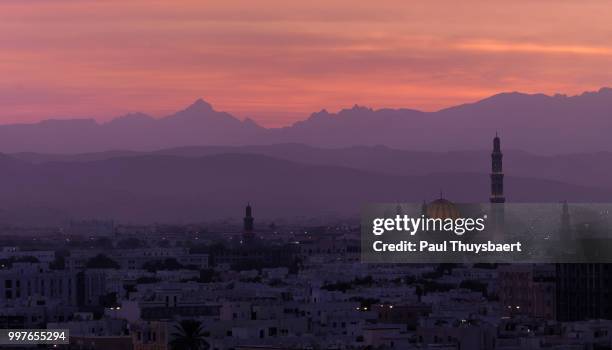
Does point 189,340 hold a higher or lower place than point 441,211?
lower

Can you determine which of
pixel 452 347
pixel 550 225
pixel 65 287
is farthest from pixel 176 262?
pixel 452 347

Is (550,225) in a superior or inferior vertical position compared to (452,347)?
superior

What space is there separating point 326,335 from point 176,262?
9711cm

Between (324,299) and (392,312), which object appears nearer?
(392,312)

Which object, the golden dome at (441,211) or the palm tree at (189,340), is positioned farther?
the golden dome at (441,211)

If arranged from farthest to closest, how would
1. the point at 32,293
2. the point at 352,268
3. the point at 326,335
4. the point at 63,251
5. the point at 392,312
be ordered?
the point at 63,251
the point at 352,268
the point at 32,293
the point at 392,312
the point at 326,335

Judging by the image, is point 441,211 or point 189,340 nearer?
point 189,340

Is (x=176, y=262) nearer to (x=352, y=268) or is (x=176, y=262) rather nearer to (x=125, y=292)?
(x=352, y=268)

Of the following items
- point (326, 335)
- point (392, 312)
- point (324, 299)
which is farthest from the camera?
point (324, 299)

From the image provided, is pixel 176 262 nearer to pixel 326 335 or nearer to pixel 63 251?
pixel 63 251

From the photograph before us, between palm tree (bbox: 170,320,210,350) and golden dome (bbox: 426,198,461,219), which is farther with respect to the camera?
golden dome (bbox: 426,198,461,219)

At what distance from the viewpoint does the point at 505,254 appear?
147 m

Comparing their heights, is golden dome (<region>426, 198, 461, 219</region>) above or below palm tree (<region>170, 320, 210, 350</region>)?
above

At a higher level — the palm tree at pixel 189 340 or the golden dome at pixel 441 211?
the golden dome at pixel 441 211
